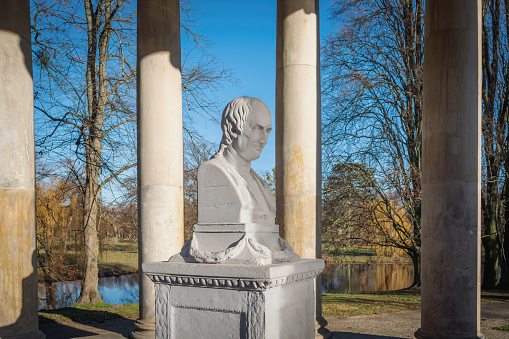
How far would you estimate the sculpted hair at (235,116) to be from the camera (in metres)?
8.93

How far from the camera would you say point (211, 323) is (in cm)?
836

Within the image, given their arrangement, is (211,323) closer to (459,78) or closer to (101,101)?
(459,78)

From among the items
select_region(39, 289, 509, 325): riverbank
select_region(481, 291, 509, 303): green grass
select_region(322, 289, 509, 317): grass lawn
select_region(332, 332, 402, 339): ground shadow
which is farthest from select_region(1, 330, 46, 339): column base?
select_region(481, 291, 509, 303): green grass

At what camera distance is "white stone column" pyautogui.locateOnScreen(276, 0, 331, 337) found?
51.9 ft

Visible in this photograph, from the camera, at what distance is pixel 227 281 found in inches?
313

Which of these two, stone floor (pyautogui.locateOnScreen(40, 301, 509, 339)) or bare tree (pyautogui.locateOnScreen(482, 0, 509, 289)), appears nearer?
stone floor (pyautogui.locateOnScreen(40, 301, 509, 339))

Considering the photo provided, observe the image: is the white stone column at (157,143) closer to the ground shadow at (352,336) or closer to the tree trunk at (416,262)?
the ground shadow at (352,336)

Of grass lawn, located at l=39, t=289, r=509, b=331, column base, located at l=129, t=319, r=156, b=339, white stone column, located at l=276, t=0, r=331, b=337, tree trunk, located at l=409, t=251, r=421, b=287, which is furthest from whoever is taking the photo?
tree trunk, located at l=409, t=251, r=421, b=287

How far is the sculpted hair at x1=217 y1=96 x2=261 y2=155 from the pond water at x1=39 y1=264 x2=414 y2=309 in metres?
30.1

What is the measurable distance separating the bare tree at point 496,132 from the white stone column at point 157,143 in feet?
88.0

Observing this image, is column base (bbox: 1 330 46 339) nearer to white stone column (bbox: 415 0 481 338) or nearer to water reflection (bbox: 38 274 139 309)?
white stone column (bbox: 415 0 481 338)

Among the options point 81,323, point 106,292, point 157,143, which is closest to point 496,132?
point 157,143

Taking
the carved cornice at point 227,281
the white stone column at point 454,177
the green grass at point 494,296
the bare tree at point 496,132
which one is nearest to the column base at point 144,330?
the carved cornice at point 227,281

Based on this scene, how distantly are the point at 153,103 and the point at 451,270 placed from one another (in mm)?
11267
